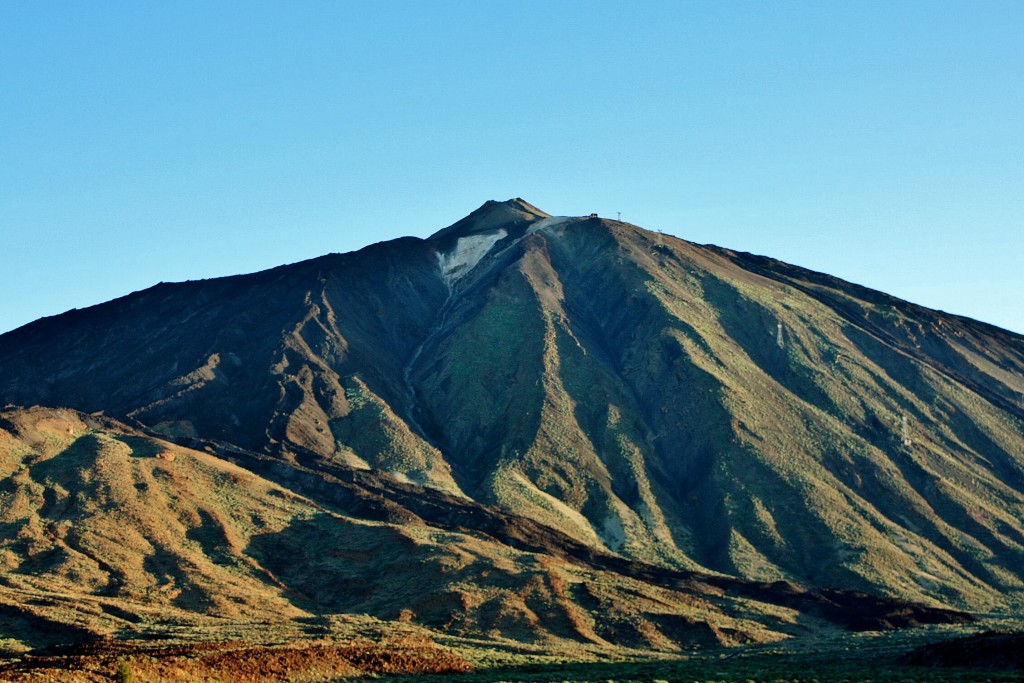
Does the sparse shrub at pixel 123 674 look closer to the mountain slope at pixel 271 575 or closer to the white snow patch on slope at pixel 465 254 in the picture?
the mountain slope at pixel 271 575

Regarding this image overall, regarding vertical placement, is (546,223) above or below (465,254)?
above

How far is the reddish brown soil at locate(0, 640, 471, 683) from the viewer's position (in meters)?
43.4

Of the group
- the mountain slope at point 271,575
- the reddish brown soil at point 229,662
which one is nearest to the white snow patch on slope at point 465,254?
the mountain slope at point 271,575

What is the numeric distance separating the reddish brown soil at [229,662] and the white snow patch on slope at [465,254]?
98927 millimetres

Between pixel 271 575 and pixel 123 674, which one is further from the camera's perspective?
pixel 271 575

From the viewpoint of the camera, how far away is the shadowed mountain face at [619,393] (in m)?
96.3

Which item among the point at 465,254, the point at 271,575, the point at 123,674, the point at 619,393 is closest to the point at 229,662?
the point at 123,674

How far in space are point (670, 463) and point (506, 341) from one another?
947 inches

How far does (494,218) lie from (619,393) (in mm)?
56859

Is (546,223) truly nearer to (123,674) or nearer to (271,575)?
(271,575)

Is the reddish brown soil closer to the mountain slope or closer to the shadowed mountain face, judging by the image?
the mountain slope

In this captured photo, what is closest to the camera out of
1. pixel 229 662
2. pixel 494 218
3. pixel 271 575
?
pixel 229 662

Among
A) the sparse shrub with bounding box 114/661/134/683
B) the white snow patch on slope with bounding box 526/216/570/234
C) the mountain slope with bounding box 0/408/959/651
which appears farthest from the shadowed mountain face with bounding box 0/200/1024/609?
the sparse shrub with bounding box 114/661/134/683

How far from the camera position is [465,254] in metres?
157
